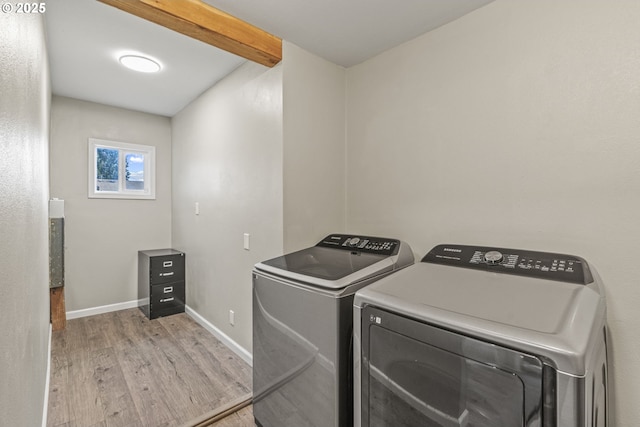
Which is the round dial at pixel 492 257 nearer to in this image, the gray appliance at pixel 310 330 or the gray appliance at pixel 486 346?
the gray appliance at pixel 486 346

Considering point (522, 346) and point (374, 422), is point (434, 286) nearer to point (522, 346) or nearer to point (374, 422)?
point (522, 346)

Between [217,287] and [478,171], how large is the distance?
2411 millimetres

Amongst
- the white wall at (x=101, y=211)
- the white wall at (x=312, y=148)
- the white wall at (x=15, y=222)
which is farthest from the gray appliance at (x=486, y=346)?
the white wall at (x=101, y=211)

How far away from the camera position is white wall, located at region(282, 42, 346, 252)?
6.70 feet

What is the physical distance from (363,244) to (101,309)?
3365 mm

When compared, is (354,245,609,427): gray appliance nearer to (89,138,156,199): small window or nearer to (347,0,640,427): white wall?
(347,0,640,427): white wall

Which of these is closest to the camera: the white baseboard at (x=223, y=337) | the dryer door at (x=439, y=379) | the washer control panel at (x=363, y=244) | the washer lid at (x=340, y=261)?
the dryer door at (x=439, y=379)

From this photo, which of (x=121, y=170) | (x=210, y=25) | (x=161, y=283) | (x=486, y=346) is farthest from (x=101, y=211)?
(x=486, y=346)

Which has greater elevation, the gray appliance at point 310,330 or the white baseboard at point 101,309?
the gray appliance at point 310,330

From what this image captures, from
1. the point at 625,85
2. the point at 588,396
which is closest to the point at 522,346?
the point at 588,396

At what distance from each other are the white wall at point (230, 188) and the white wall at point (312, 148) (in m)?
0.07

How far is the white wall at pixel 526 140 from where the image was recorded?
4.09 feet

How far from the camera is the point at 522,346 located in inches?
32.3

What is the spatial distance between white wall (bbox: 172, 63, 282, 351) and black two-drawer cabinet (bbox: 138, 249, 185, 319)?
0.41 feet
